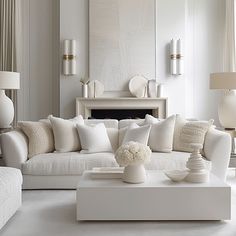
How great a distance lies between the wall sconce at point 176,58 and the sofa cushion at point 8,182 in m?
4.42

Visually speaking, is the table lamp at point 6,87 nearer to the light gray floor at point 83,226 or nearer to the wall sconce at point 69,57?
the wall sconce at point 69,57

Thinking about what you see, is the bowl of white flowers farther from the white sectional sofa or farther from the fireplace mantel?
the fireplace mantel

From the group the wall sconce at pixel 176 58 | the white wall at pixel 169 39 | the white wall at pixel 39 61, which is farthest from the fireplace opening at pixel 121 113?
the wall sconce at pixel 176 58

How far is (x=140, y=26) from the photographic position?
7547mm

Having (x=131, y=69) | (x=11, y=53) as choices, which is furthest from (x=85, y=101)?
(x=11, y=53)

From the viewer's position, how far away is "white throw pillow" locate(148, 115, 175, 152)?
16.1 feet

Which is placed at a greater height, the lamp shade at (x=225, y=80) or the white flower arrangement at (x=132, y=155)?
the lamp shade at (x=225, y=80)

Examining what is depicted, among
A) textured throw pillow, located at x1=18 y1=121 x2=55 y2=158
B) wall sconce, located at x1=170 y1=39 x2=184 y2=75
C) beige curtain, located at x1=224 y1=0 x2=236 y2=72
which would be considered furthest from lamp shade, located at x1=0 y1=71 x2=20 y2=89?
beige curtain, located at x1=224 y1=0 x2=236 y2=72

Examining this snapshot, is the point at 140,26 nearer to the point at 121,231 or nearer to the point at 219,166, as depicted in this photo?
the point at 219,166

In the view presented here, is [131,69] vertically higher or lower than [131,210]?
higher

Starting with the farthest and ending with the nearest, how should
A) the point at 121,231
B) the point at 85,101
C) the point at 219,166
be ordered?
the point at 85,101 < the point at 219,166 < the point at 121,231

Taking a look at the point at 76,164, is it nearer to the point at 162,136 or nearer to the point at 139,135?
the point at 139,135

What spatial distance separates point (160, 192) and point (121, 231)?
43 cm

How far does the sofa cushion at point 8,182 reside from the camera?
3.23 metres
